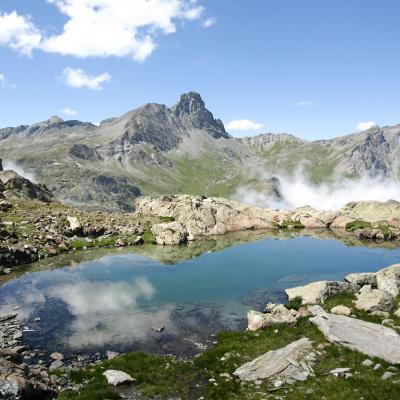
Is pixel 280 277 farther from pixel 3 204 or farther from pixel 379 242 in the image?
pixel 3 204

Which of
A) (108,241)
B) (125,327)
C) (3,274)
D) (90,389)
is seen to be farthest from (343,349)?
(108,241)

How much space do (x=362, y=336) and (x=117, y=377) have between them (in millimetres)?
19268

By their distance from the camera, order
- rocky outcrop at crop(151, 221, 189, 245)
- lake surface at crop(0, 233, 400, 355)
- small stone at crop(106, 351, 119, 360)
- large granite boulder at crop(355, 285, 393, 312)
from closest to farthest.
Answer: small stone at crop(106, 351, 119, 360)
lake surface at crop(0, 233, 400, 355)
large granite boulder at crop(355, 285, 393, 312)
rocky outcrop at crop(151, 221, 189, 245)

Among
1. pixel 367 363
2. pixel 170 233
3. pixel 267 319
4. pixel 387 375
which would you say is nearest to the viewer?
pixel 387 375

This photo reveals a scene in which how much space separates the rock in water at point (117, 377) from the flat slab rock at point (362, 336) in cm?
1644

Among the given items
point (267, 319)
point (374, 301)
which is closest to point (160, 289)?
point (267, 319)

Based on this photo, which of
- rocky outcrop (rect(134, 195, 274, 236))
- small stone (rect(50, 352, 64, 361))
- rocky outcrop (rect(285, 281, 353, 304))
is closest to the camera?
small stone (rect(50, 352, 64, 361))

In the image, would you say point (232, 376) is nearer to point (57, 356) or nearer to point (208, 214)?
point (57, 356)

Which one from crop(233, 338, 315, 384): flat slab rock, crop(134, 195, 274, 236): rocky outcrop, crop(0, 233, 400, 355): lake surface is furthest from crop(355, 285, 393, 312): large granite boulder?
crop(134, 195, 274, 236): rocky outcrop

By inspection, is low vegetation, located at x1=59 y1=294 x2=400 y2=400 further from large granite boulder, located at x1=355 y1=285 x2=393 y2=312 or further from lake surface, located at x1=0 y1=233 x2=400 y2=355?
large granite boulder, located at x1=355 y1=285 x2=393 y2=312

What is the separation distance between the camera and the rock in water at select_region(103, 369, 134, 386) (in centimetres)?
2848

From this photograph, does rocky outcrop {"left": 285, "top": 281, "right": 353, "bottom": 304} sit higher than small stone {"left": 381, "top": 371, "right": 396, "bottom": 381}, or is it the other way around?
small stone {"left": 381, "top": 371, "right": 396, "bottom": 381}

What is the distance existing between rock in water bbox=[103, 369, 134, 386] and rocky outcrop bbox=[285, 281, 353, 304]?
25.8 meters

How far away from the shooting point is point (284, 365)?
1156 inches
